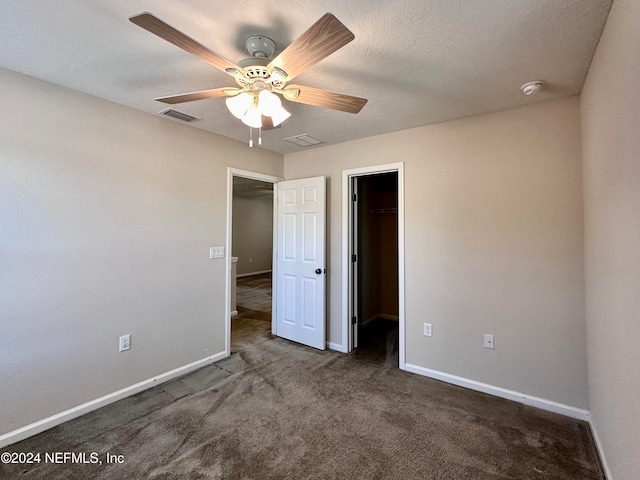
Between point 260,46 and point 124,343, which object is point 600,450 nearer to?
point 260,46

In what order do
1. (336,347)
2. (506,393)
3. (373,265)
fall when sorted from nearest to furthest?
(506,393) → (336,347) → (373,265)

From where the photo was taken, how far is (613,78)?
1.43 m

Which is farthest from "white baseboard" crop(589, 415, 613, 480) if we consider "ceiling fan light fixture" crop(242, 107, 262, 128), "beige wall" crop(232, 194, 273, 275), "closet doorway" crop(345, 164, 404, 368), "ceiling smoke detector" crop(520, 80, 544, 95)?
"beige wall" crop(232, 194, 273, 275)

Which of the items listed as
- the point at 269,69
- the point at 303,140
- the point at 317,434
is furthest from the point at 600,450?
the point at 303,140

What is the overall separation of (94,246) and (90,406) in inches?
48.9

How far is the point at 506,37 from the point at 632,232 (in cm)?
116

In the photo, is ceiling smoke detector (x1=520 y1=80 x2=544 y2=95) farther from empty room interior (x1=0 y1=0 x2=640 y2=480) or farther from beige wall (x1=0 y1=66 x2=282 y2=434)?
beige wall (x1=0 y1=66 x2=282 y2=434)

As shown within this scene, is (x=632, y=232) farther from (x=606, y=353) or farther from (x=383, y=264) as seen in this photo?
(x=383, y=264)

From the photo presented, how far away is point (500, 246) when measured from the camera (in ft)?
8.25

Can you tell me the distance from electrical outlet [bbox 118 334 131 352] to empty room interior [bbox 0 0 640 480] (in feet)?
0.14

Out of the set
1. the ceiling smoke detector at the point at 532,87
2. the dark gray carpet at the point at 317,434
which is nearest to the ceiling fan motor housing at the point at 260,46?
the ceiling smoke detector at the point at 532,87

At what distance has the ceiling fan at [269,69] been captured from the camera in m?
1.18

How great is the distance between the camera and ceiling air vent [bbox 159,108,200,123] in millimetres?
2557

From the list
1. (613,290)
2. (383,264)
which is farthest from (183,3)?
(383,264)
